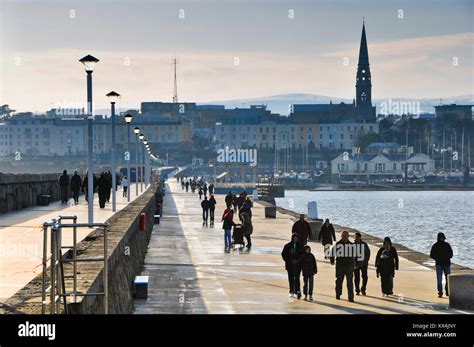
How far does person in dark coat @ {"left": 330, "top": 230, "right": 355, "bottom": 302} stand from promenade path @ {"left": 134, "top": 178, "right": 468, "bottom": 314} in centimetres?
27

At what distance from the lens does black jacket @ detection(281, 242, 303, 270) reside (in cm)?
2128

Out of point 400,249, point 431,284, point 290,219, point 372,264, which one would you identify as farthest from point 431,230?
point 431,284

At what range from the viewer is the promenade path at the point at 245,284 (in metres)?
21.1

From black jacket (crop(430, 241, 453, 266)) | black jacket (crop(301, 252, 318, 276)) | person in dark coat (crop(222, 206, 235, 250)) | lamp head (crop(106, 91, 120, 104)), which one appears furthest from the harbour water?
black jacket (crop(301, 252, 318, 276))

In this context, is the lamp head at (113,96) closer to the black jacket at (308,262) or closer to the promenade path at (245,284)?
the promenade path at (245,284)

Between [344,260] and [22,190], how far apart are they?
1588 centimetres

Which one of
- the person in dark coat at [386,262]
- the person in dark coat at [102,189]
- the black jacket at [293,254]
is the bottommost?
the person in dark coat at [386,262]

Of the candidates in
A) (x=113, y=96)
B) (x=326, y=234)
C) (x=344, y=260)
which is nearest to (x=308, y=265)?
(x=344, y=260)

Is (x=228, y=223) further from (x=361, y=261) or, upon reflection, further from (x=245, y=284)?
(x=361, y=261)

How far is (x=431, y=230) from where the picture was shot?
9338 centimetres

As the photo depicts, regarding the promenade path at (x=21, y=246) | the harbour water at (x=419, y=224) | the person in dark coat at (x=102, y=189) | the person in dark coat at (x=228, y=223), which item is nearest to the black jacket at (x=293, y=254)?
the promenade path at (x=21, y=246)

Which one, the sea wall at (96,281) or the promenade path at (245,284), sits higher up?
the sea wall at (96,281)

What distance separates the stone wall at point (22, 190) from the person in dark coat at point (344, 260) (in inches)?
462
